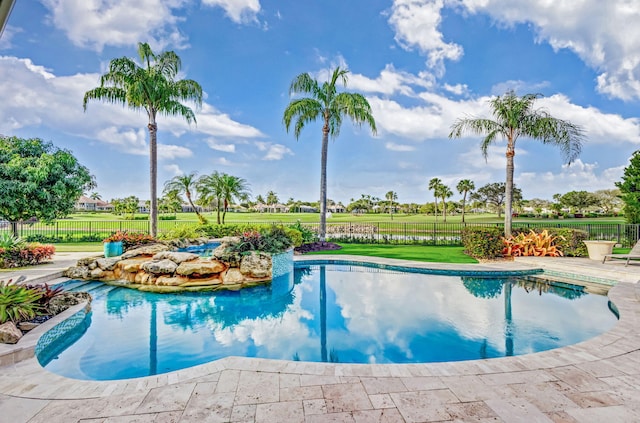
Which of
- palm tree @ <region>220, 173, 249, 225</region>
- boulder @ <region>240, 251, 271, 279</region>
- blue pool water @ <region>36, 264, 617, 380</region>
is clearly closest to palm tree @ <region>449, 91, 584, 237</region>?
blue pool water @ <region>36, 264, 617, 380</region>

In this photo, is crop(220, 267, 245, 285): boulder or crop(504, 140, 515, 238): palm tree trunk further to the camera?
crop(504, 140, 515, 238): palm tree trunk

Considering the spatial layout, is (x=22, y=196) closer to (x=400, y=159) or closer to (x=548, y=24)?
(x=548, y=24)

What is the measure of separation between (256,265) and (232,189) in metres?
12.0

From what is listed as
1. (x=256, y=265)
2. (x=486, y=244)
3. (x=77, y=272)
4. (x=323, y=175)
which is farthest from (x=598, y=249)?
(x=77, y=272)

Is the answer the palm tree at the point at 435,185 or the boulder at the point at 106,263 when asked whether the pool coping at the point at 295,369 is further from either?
the palm tree at the point at 435,185

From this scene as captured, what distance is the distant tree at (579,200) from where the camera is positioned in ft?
155

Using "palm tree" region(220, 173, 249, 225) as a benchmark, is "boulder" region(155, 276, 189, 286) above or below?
below

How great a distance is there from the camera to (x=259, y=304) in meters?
6.85

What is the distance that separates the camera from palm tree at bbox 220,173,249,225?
19359mm

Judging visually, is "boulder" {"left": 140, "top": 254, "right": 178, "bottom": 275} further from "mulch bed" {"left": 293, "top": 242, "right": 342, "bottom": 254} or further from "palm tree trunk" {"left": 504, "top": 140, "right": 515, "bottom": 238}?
"palm tree trunk" {"left": 504, "top": 140, "right": 515, "bottom": 238}

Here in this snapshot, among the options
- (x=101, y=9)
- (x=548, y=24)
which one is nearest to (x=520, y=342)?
(x=548, y=24)

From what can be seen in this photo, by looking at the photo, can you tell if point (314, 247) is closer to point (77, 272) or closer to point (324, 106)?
point (324, 106)

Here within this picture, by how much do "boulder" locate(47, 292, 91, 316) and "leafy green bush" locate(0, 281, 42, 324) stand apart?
21 centimetres

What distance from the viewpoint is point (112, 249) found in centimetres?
991
